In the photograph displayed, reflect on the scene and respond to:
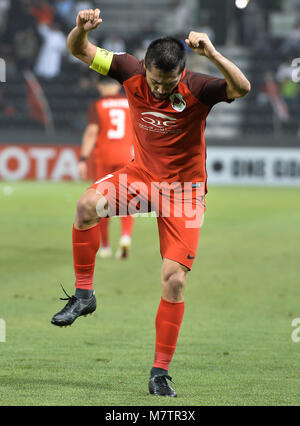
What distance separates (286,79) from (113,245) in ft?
49.2

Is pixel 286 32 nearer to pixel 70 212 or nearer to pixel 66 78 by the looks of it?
pixel 66 78

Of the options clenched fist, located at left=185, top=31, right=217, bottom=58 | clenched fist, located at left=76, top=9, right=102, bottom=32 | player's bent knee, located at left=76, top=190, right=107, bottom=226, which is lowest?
player's bent knee, located at left=76, top=190, right=107, bottom=226

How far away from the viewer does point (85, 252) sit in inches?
233

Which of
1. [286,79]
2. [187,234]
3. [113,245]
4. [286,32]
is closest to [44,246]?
[113,245]

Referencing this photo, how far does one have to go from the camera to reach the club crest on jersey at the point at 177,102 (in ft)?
18.0

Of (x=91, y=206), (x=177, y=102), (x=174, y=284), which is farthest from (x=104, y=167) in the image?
(x=174, y=284)

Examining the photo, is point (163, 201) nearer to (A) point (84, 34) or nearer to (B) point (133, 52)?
(A) point (84, 34)

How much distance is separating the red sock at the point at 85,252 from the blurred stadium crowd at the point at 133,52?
69.8ft

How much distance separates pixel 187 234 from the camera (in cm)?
565

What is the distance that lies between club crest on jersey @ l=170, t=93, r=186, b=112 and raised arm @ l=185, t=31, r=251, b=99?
13.3 inches

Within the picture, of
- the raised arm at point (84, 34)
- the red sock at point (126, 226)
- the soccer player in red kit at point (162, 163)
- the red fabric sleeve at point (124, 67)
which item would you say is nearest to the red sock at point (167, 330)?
the soccer player in red kit at point (162, 163)

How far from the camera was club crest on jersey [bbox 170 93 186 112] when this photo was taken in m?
5.49

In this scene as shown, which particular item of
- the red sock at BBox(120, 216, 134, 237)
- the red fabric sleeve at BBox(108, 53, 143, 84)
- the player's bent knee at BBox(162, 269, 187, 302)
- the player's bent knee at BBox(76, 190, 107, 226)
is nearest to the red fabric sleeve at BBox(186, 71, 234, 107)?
the red fabric sleeve at BBox(108, 53, 143, 84)

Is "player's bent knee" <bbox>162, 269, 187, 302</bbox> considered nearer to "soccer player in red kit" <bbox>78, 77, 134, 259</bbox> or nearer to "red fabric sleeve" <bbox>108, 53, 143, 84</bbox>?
"red fabric sleeve" <bbox>108, 53, 143, 84</bbox>
